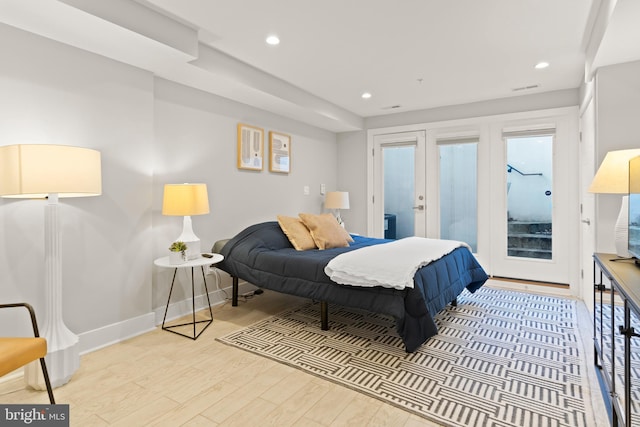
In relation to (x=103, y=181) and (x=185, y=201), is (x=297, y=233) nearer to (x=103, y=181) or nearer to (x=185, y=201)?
(x=185, y=201)

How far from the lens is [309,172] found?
5.19 metres

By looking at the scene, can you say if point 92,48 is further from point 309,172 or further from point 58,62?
point 309,172

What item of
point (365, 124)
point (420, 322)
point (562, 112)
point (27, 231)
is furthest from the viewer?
point (365, 124)

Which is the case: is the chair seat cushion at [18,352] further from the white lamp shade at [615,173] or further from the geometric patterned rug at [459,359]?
the white lamp shade at [615,173]

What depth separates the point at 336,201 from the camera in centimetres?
521

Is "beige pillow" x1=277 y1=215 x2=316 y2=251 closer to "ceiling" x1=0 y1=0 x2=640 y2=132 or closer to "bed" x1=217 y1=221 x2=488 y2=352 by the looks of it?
"bed" x1=217 y1=221 x2=488 y2=352

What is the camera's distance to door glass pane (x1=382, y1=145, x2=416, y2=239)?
532 centimetres

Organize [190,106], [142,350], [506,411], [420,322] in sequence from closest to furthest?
[506,411]
[420,322]
[142,350]
[190,106]

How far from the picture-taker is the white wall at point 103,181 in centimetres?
222

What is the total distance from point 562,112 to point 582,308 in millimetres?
2322

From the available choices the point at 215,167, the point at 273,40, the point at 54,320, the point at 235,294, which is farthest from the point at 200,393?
the point at 273,40

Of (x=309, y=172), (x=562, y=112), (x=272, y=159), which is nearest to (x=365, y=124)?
(x=309, y=172)

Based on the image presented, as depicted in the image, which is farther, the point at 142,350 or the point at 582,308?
the point at 582,308

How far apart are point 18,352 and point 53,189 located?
0.85m
